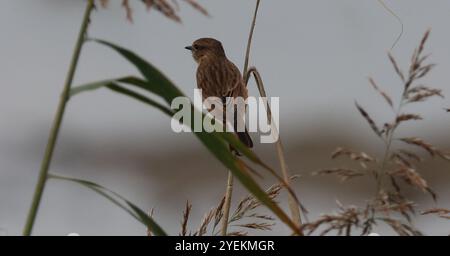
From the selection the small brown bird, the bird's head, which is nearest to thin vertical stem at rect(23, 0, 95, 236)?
the small brown bird

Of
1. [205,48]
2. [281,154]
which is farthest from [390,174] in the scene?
[205,48]

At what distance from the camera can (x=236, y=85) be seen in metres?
4.61

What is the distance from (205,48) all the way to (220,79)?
112 cm

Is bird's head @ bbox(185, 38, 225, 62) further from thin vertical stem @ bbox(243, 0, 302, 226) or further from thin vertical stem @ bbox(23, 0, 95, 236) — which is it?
thin vertical stem @ bbox(23, 0, 95, 236)

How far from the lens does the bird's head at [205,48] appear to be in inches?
229

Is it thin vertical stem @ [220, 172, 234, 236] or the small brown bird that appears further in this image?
the small brown bird

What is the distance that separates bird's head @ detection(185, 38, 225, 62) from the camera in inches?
229

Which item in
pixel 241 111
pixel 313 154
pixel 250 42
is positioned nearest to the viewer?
pixel 250 42

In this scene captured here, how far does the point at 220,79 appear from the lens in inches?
193

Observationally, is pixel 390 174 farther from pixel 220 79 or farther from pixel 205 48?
pixel 205 48

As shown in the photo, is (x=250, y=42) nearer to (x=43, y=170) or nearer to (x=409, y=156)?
(x=409, y=156)

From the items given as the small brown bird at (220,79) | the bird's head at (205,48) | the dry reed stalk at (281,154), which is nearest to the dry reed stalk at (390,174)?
the dry reed stalk at (281,154)
